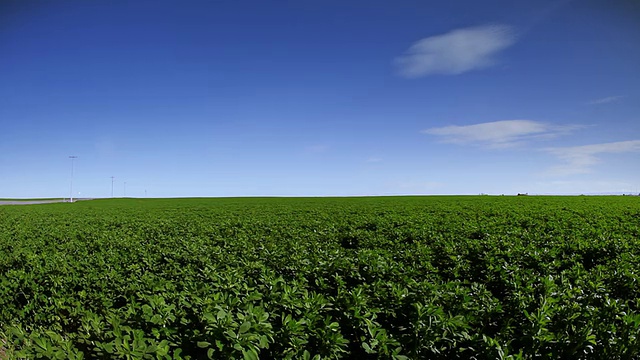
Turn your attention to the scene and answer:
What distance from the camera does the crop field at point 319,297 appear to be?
3027 millimetres

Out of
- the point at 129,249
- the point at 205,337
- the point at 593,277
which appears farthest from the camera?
the point at 129,249

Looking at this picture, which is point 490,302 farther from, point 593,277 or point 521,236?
point 521,236

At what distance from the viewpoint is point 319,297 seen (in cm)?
355

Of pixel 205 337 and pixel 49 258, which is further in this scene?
pixel 49 258

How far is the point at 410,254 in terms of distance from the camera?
22.2 ft

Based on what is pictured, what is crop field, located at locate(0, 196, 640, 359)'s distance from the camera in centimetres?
303

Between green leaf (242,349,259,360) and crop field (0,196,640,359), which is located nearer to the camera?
green leaf (242,349,259,360)

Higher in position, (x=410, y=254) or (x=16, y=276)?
(x=410, y=254)

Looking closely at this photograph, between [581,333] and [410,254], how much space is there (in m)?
3.68

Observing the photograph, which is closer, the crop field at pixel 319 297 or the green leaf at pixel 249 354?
the green leaf at pixel 249 354

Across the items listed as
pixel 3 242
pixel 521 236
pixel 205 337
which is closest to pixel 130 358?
pixel 205 337

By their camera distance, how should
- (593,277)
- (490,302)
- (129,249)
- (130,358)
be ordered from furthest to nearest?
(129,249) → (593,277) → (490,302) → (130,358)

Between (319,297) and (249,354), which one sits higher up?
(319,297)

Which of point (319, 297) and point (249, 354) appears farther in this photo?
point (319, 297)
